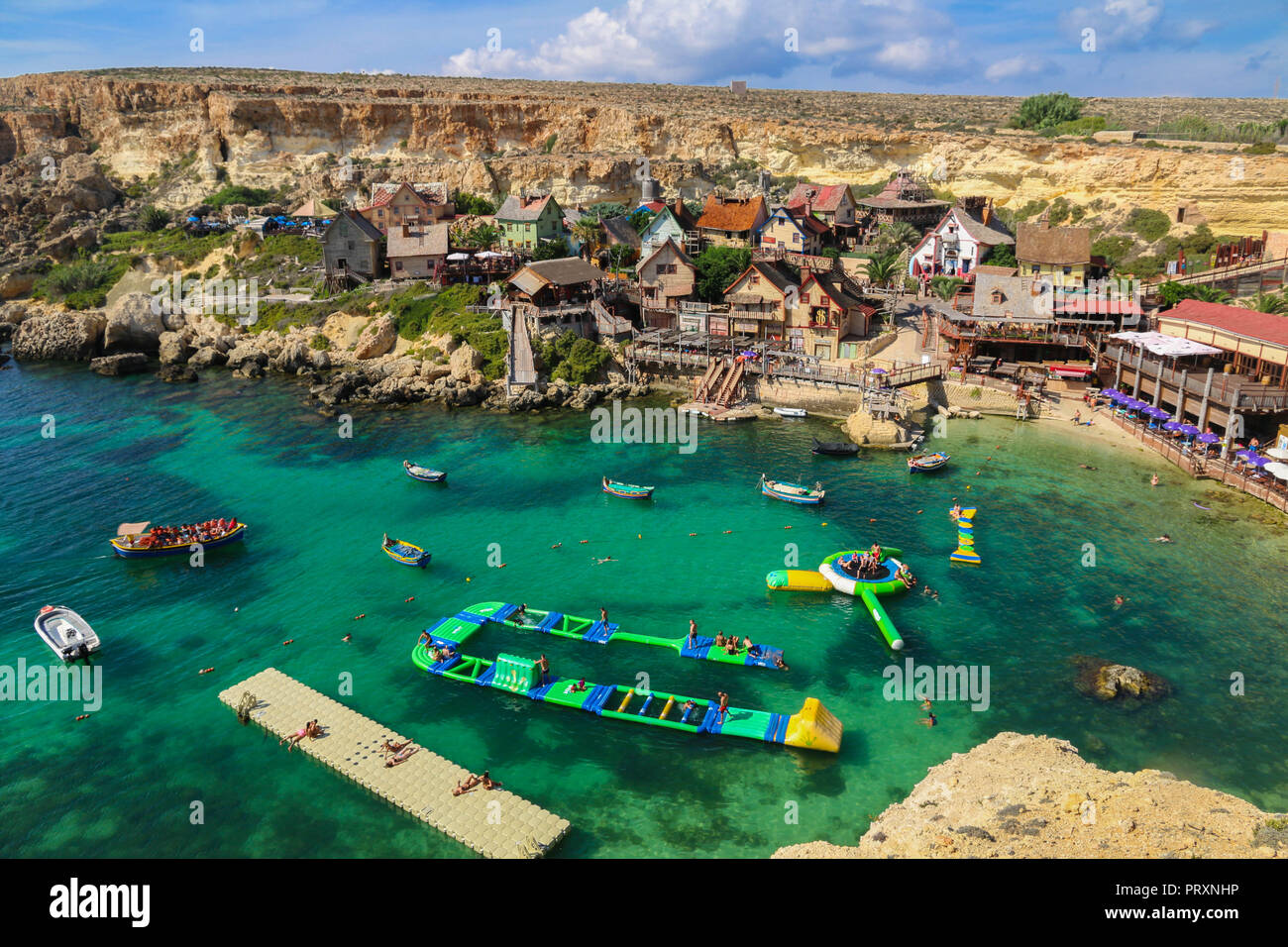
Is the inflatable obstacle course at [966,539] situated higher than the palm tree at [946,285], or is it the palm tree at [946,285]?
the palm tree at [946,285]

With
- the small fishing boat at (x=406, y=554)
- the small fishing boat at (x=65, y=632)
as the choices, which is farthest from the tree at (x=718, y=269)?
the small fishing boat at (x=65, y=632)

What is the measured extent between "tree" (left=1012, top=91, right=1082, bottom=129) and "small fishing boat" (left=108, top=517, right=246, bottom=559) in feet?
379

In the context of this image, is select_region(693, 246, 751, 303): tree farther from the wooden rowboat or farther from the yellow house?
the wooden rowboat

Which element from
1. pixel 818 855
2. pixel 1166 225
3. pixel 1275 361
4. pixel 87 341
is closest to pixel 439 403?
pixel 87 341

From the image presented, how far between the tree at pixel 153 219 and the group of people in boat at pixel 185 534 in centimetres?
8195

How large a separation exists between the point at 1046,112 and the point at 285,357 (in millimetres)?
107203

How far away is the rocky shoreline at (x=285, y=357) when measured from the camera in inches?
2761

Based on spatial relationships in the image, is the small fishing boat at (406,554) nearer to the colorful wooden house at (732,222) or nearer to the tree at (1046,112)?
the colorful wooden house at (732,222)

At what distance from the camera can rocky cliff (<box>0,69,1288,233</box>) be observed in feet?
345

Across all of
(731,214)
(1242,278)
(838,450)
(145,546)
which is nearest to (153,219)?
(731,214)

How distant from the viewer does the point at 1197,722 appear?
31109 millimetres

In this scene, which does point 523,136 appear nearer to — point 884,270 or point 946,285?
point 884,270

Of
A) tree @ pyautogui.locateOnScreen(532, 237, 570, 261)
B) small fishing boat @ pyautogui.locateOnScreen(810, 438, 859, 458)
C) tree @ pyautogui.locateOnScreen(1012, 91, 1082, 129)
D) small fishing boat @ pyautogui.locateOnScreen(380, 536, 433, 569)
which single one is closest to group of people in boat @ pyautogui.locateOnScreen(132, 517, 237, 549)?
small fishing boat @ pyautogui.locateOnScreen(380, 536, 433, 569)
